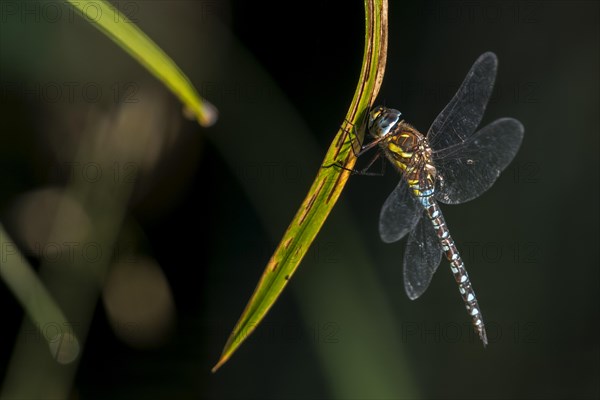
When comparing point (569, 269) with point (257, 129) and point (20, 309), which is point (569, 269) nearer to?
point (257, 129)

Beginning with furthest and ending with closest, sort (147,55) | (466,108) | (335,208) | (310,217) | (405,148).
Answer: (335,208) → (466,108) → (405,148) → (310,217) → (147,55)

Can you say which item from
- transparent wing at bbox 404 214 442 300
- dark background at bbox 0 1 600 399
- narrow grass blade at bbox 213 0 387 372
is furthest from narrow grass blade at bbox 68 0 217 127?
transparent wing at bbox 404 214 442 300

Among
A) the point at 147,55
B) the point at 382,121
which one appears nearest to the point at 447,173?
the point at 382,121

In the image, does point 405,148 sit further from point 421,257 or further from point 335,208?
point 335,208

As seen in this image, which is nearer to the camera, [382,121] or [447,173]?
[382,121]

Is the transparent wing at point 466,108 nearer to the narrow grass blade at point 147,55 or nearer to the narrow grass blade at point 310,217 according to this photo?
the narrow grass blade at point 310,217

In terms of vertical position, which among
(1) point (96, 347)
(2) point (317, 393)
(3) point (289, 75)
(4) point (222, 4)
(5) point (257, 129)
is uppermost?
(4) point (222, 4)

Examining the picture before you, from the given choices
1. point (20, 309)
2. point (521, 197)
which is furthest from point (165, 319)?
point (521, 197)
